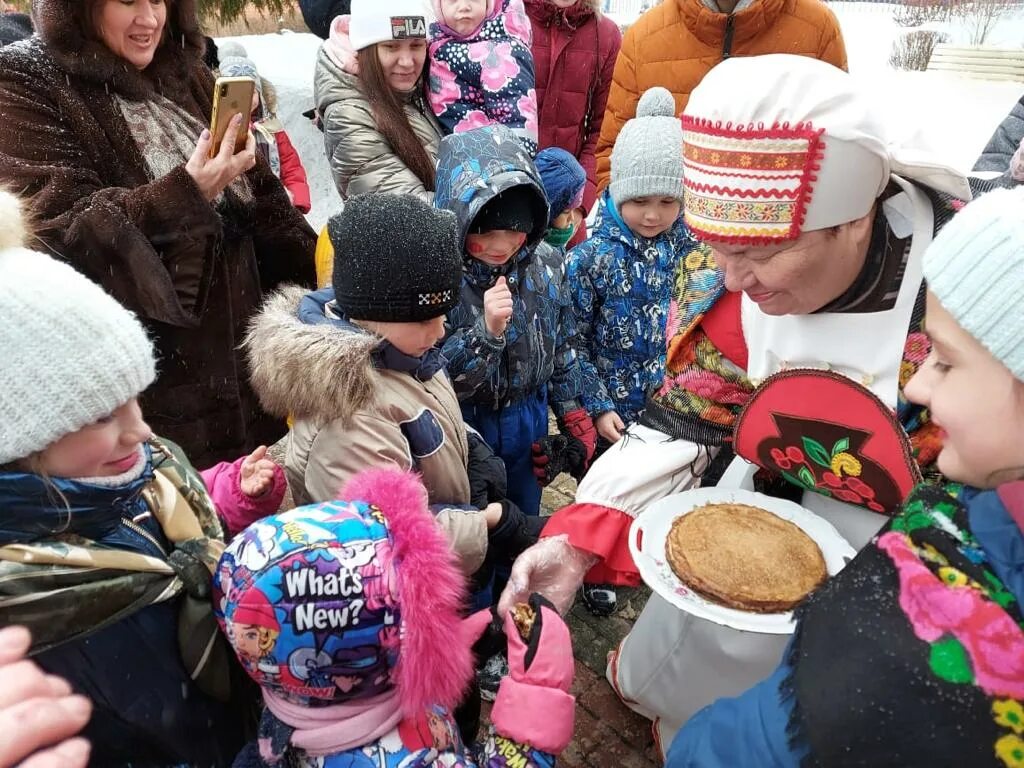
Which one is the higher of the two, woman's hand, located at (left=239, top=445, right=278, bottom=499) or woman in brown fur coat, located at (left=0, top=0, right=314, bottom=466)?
woman in brown fur coat, located at (left=0, top=0, right=314, bottom=466)

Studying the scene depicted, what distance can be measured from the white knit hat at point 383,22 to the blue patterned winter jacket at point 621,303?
3.94 ft

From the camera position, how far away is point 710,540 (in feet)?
5.13

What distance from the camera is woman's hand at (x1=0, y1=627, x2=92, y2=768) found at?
923 millimetres

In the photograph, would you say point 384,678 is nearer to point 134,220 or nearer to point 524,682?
point 524,682

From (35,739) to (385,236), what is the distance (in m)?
1.34

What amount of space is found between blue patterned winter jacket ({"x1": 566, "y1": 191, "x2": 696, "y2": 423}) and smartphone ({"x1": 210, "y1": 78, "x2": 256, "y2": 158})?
4.65 feet

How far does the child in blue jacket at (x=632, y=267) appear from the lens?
9.74ft

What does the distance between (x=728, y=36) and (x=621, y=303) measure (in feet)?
5.55

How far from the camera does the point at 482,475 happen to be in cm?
235

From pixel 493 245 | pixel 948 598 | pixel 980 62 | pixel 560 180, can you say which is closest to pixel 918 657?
pixel 948 598

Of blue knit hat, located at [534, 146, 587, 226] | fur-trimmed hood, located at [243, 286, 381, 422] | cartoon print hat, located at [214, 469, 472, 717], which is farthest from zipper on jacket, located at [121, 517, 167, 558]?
blue knit hat, located at [534, 146, 587, 226]

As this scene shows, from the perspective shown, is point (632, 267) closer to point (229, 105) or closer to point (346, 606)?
point (229, 105)

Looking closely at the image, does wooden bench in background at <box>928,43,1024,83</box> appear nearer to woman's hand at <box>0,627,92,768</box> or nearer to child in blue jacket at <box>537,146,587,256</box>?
Result: child in blue jacket at <box>537,146,587,256</box>

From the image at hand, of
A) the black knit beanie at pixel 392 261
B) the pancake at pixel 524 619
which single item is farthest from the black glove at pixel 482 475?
the pancake at pixel 524 619
